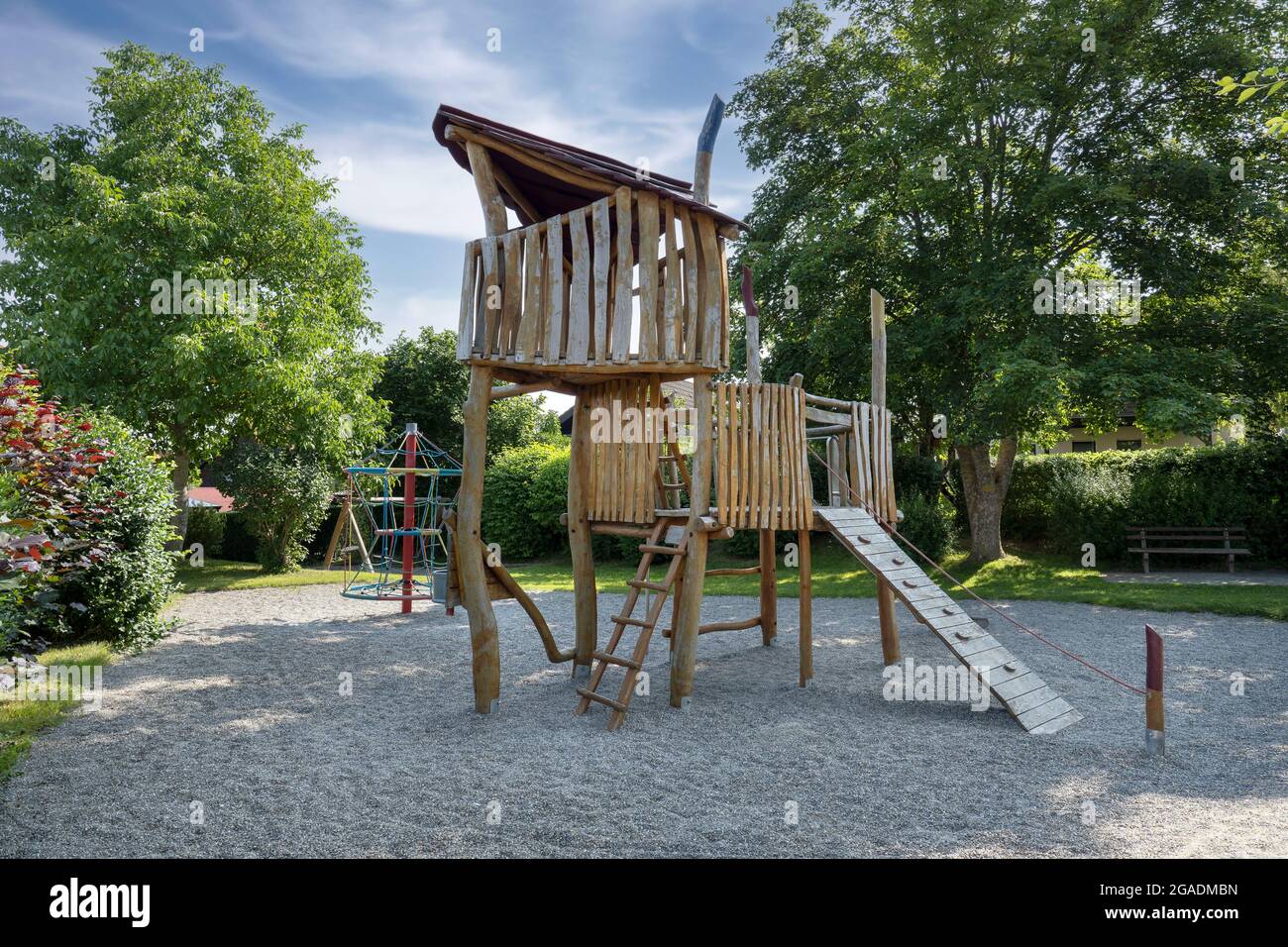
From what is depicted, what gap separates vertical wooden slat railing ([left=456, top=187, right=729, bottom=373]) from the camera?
7859mm

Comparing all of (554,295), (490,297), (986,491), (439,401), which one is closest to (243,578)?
(439,401)

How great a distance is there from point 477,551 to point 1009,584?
1319 cm

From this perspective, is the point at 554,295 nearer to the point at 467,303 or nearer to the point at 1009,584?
the point at 467,303

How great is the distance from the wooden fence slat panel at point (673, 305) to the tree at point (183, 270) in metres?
13.6

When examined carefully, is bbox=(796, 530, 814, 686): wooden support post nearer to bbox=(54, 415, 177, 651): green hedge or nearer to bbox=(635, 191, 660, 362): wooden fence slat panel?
bbox=(635, 191, 660, 362): wooden fence slat panel

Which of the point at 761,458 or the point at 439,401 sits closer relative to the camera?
the point at 761,458

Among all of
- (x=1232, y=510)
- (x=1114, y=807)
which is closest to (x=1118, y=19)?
(x=1232, y=510)

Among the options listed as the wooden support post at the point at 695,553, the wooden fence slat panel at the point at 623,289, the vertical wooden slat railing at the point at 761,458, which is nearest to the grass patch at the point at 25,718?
the wooden support post at the point at 695,553

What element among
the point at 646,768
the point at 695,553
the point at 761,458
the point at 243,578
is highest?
the point at 761,458

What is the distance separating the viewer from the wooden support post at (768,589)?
35.0 ft

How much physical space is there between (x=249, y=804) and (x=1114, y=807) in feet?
19.3

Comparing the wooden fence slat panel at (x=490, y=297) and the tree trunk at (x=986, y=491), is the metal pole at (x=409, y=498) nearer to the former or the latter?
the wooden fence slat panel at (x=490, y=297)

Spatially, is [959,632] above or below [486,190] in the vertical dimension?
below

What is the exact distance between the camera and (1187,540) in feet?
60.2
